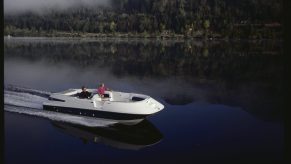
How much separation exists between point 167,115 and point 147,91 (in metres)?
4.70

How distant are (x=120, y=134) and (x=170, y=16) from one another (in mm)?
A: 10285

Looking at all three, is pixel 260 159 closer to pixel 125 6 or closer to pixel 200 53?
pixel 125 6

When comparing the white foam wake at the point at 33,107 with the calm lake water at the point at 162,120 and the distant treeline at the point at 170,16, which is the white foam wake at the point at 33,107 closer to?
the calm lake water at the point at 162,120

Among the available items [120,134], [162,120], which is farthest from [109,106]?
[162,120]

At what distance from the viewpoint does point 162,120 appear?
43.0ft

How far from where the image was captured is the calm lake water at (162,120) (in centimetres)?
1011

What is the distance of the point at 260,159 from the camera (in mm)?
9773

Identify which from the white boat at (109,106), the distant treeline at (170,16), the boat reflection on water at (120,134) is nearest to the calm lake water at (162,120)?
the boat reflection on water at (120,134)

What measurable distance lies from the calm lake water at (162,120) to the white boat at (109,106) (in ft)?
1.00

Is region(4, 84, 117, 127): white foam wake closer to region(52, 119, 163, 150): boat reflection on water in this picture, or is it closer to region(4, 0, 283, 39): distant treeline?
region(52, 119, 163, 150): boat reflection on water

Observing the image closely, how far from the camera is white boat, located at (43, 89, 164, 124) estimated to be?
12.4 metres

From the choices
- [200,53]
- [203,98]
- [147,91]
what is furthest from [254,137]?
[200,53]

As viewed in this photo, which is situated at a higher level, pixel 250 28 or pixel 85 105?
pixel 250 28

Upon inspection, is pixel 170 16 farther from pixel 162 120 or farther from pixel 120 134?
pixel 120 134
